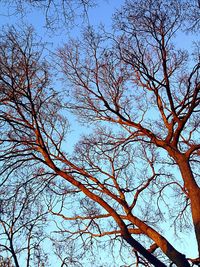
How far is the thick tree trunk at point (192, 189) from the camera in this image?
28.7 feet

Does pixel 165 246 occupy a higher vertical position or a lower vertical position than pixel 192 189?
lower

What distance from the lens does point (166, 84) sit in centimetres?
1045

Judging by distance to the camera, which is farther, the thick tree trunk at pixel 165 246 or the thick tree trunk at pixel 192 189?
the thick tree trunk at pixel 192 189

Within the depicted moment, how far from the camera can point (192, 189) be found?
9211 mm

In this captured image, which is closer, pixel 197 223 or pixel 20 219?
pixel 197 223

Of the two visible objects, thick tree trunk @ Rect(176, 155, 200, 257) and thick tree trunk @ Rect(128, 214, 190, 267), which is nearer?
thick tree trunk @ Rect(128, 214, 190, 267)

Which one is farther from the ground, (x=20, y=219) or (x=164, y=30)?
(x=164, y=30)

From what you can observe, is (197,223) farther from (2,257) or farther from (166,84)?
(2,257)

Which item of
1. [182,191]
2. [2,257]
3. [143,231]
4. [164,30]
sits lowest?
[143,231]

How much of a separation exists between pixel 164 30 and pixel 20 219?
5709mm

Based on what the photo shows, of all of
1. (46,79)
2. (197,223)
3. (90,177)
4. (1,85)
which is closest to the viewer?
(197,223)

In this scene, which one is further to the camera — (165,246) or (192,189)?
(192,189)

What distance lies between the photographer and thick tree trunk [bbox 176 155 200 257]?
876cm

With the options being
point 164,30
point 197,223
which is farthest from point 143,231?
point 164,30
